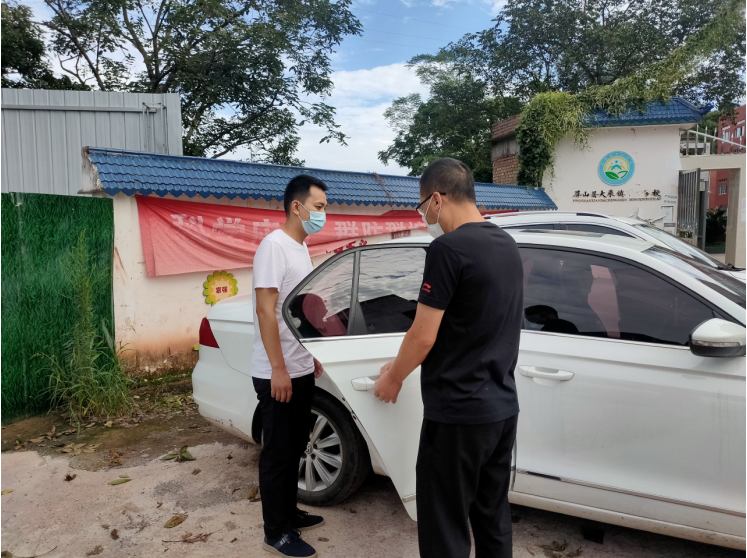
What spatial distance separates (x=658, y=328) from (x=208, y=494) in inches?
112

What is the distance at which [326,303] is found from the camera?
9.59 ft

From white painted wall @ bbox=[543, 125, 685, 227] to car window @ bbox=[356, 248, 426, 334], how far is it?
1123cm

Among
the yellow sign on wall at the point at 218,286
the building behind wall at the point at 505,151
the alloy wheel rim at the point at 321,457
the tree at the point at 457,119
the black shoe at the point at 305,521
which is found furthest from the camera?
the tree at the point at 457,119

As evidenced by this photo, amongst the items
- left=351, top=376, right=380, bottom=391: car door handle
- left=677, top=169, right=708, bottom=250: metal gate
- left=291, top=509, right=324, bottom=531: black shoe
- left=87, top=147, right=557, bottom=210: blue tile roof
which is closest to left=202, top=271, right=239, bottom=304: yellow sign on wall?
left=87, top=147, right=557, bottom=210: blue tile roof

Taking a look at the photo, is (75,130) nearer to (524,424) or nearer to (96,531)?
(96,531)

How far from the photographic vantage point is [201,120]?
15352 millimetres

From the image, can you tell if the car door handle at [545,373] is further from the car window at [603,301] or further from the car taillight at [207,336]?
the car taillight at [207,336]

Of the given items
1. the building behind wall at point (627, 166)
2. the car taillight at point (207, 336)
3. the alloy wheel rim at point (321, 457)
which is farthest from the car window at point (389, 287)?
the building behind wall at point (627, 166)

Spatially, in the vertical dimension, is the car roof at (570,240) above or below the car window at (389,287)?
above

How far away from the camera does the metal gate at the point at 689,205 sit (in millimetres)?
12758

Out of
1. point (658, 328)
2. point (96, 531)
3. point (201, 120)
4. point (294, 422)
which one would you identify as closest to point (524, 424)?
point (658, 328)

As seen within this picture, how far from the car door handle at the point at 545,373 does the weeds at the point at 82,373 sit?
3.91 m

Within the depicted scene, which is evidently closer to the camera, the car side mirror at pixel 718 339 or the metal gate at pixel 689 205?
the car side mirror at pixel 718 339

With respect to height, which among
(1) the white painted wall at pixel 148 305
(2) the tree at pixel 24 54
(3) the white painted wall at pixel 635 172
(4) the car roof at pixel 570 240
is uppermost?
(2) the tree at pixel 24 54
